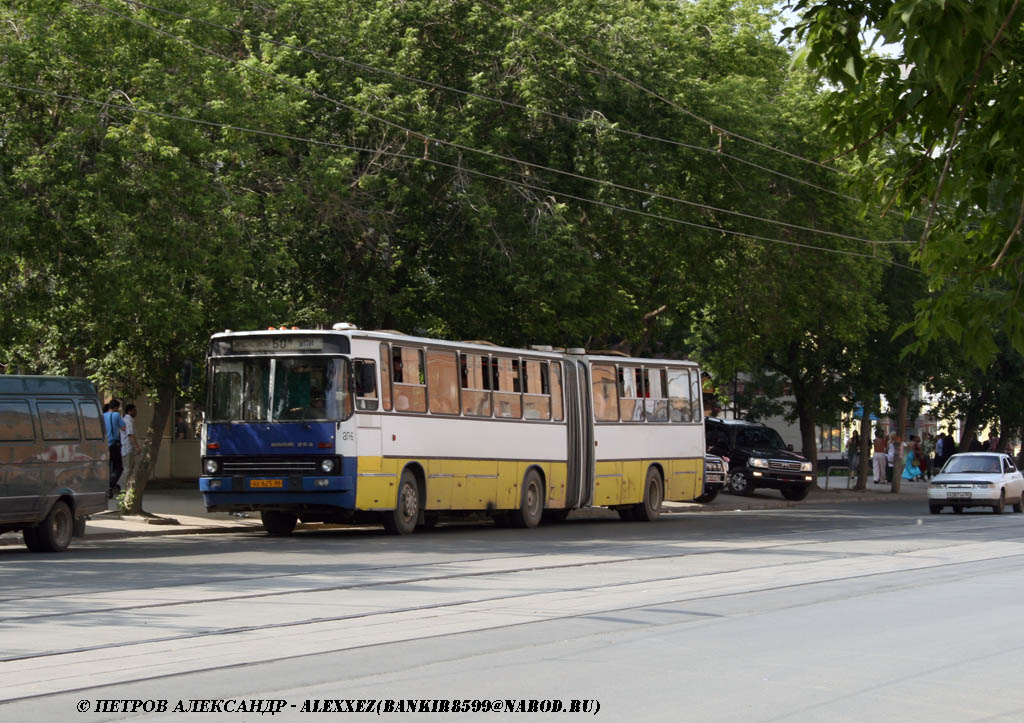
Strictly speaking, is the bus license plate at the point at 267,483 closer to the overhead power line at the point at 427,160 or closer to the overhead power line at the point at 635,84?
the overhead power line at the point at 427,160

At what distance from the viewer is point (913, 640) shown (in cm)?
1199

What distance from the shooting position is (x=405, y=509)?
2498 cm

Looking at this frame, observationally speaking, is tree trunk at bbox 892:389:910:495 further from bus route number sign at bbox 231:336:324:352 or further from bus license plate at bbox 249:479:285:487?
bus license plate at bbox 249:479:285:487

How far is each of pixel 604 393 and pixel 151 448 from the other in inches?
365

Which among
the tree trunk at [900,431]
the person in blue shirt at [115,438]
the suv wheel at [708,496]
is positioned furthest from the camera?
the tree trunk at [900,431]

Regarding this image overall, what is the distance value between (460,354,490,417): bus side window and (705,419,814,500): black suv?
17.4 meters

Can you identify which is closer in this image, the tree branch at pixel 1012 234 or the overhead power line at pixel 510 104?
the tree branch at pixel 1012 234

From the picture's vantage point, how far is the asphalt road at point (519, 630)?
8.86 m

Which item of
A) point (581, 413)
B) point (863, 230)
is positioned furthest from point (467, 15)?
point (863, 230)

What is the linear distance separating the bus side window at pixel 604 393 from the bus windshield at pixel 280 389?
8104 millimetres

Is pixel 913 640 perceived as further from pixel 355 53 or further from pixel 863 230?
pixel 863 230

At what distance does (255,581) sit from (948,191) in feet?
34.4

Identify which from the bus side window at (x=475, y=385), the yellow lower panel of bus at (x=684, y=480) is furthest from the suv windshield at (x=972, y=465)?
the bus side window at (x=475, y=385)

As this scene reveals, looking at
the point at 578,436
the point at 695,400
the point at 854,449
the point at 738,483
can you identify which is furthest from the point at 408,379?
the point at 854,449
